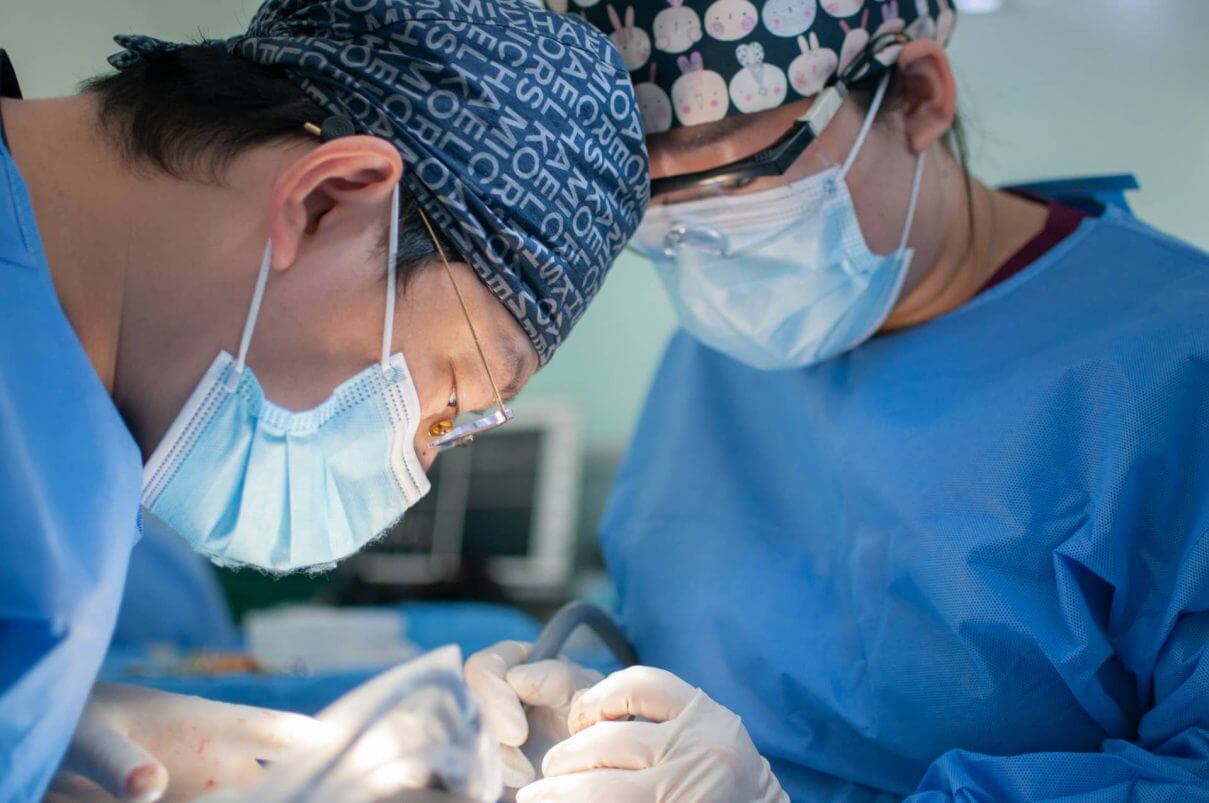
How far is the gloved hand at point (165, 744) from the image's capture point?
806 millimetres

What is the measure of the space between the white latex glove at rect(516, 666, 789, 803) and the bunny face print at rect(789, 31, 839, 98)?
753 mm

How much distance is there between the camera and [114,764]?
2.67ft

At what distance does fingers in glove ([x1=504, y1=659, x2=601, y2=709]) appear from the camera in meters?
1.19

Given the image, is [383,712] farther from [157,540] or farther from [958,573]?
[157,540]

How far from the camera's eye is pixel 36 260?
88cm

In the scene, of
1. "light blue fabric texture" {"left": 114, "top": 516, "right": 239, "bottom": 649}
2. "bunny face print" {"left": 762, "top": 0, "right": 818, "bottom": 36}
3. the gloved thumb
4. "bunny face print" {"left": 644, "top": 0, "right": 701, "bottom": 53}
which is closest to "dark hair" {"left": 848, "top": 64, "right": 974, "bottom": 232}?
"bunny face print" {"left": 762, "top": 0, "right": 818, "bottom": 36}

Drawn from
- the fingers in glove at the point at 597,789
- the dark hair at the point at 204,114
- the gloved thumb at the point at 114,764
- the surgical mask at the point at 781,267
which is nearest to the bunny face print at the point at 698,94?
the surgical mask at the point at 781,267

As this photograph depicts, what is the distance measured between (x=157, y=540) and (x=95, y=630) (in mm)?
2150

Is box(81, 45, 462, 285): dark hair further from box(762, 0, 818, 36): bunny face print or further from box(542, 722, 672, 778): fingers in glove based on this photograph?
box(762, 0, 818, 36): bunny face print

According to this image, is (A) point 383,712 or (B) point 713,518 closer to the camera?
(A) point 383,712

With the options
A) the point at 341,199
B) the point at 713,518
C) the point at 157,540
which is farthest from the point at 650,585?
the point at 157,540

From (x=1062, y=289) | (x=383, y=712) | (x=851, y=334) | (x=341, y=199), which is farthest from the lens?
(x=851, y=334)

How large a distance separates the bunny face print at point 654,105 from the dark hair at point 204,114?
465 millimetres

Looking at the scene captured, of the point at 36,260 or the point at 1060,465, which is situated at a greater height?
the point at 36,260
